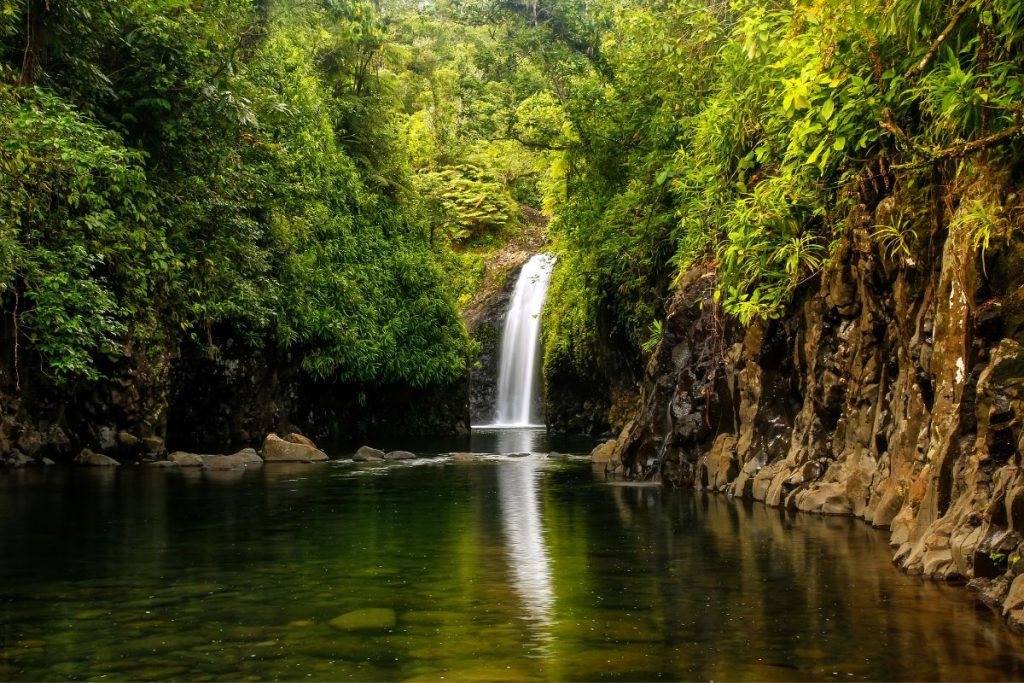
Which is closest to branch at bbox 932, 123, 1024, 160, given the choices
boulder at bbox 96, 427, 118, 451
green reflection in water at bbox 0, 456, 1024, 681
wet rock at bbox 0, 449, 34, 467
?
green reflection in water at bbox 0, 456, 1024, 681

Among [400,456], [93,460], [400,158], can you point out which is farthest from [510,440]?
[93,460]

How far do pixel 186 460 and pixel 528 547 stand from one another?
540 inches

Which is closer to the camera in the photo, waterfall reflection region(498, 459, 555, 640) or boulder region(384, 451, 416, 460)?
waterfall reflection region(498, 459, 555, 640)

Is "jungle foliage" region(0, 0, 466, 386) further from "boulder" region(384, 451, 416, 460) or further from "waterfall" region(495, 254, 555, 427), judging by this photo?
"waterfall" region(495, 254, 555, 427)

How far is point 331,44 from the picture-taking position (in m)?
37.9

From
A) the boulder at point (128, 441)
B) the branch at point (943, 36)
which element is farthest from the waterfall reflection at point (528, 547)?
the boulder at point (128, 441)

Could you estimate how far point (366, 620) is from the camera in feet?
26.6

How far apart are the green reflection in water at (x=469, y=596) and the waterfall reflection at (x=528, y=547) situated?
4cm

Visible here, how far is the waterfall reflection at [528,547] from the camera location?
8594 mm

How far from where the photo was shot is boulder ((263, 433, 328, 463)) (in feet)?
83.8

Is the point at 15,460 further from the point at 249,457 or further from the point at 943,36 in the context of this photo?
the point at 943,36

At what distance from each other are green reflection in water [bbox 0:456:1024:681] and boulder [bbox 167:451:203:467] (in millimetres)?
7255

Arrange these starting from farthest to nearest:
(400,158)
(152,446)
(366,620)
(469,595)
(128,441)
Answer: (400,158)
(152,446)
(128,441)
(469,595)
(366,620)

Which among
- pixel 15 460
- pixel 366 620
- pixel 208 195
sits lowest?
pixel 366 620
